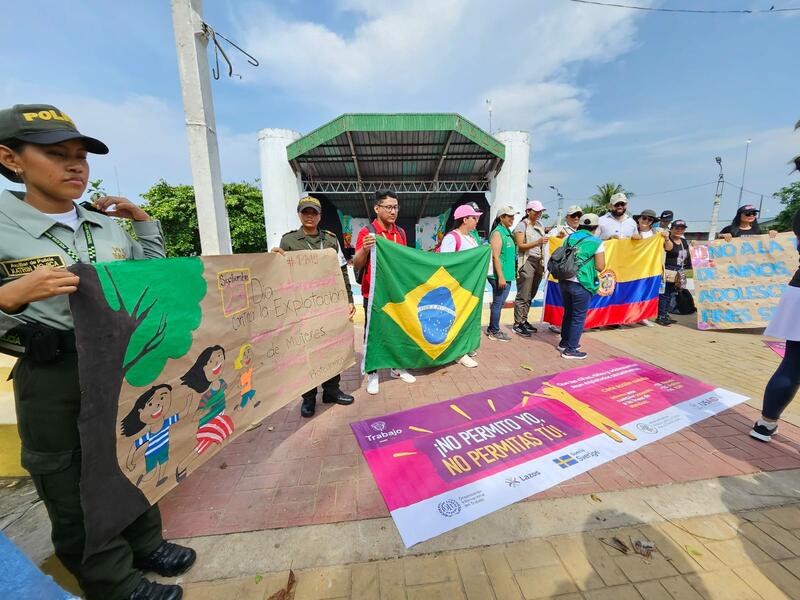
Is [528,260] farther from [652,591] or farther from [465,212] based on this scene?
[652,591]

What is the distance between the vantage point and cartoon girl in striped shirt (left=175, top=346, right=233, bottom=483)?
1.65 meters

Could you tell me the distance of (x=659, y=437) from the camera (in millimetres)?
2500

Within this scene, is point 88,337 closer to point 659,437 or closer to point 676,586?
point 676,586

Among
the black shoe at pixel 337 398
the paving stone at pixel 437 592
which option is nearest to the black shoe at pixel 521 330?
the black shoe at pixel 337 398

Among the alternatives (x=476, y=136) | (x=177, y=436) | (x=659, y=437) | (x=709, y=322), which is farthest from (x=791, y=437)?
(x=476, y=136)

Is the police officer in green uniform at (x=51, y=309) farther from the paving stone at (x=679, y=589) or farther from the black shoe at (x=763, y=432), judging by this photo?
the black shoe at (x=763, y=432)

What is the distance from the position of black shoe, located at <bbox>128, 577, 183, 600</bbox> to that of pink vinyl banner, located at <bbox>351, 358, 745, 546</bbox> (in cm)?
104

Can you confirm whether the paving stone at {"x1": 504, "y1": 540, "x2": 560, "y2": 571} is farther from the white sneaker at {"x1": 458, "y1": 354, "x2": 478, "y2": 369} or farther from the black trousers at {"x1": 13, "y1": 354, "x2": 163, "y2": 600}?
the white sneaker at {"x1": 458, "y1": 354, "x2": 478, "y2": 369}

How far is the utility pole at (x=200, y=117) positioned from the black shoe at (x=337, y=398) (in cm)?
273

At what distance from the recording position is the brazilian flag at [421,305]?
322 cm

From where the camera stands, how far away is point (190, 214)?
732 inches

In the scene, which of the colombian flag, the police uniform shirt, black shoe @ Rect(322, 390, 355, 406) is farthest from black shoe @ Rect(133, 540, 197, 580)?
the colombian flag

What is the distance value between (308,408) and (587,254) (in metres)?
3.73

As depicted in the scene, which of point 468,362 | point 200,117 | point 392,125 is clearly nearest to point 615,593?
point 468,362
